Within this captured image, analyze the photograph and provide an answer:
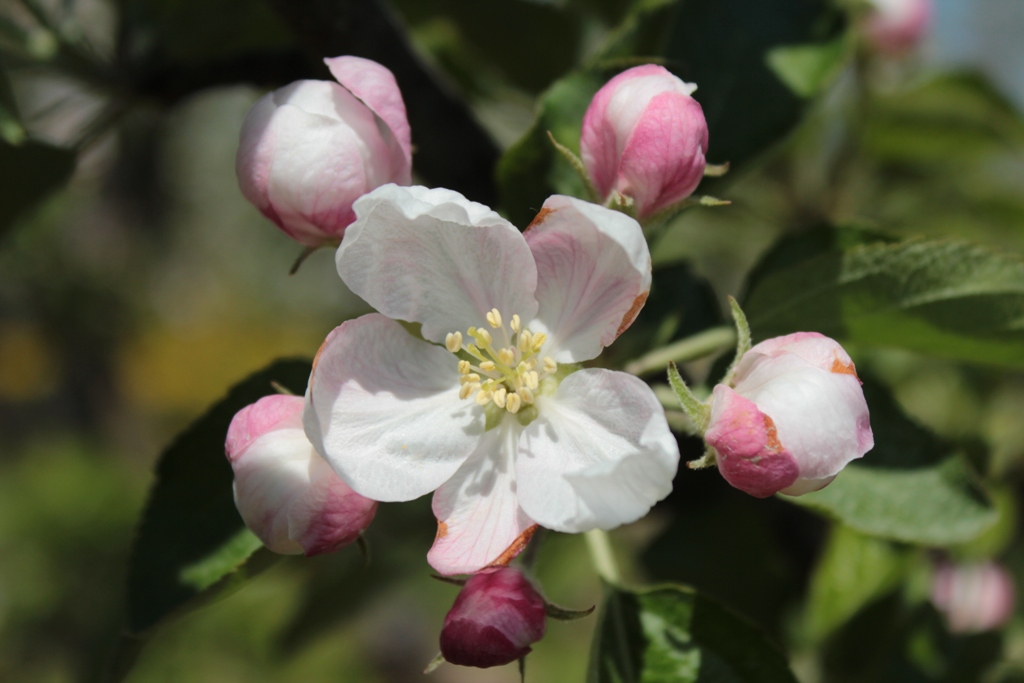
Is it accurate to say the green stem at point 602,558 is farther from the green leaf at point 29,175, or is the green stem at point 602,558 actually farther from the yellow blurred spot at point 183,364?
the yellow blurred spot at point 183,364

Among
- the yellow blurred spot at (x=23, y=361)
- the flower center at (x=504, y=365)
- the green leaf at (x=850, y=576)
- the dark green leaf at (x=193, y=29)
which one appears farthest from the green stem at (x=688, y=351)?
the yellow blurred spot at (x=23, y=361)

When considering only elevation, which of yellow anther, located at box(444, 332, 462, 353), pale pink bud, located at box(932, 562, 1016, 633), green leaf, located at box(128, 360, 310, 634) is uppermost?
yellow anther, located at box(444, 332, 462, 353)

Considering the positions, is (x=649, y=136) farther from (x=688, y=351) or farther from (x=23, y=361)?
(x=23, y=361)

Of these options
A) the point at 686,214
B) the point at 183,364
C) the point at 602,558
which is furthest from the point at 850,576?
the point at 183,364

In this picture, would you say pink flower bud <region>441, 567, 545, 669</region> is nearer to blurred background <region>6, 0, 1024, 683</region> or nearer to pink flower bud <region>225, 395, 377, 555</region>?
pink flower bud <region>225, 395, 377, 555</region>

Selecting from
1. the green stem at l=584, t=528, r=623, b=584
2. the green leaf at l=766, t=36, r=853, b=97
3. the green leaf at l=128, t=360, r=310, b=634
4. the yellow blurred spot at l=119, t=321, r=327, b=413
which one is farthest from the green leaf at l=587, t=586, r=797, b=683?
the yellow blurred spot at l=119, t=321, r=327, b=413
